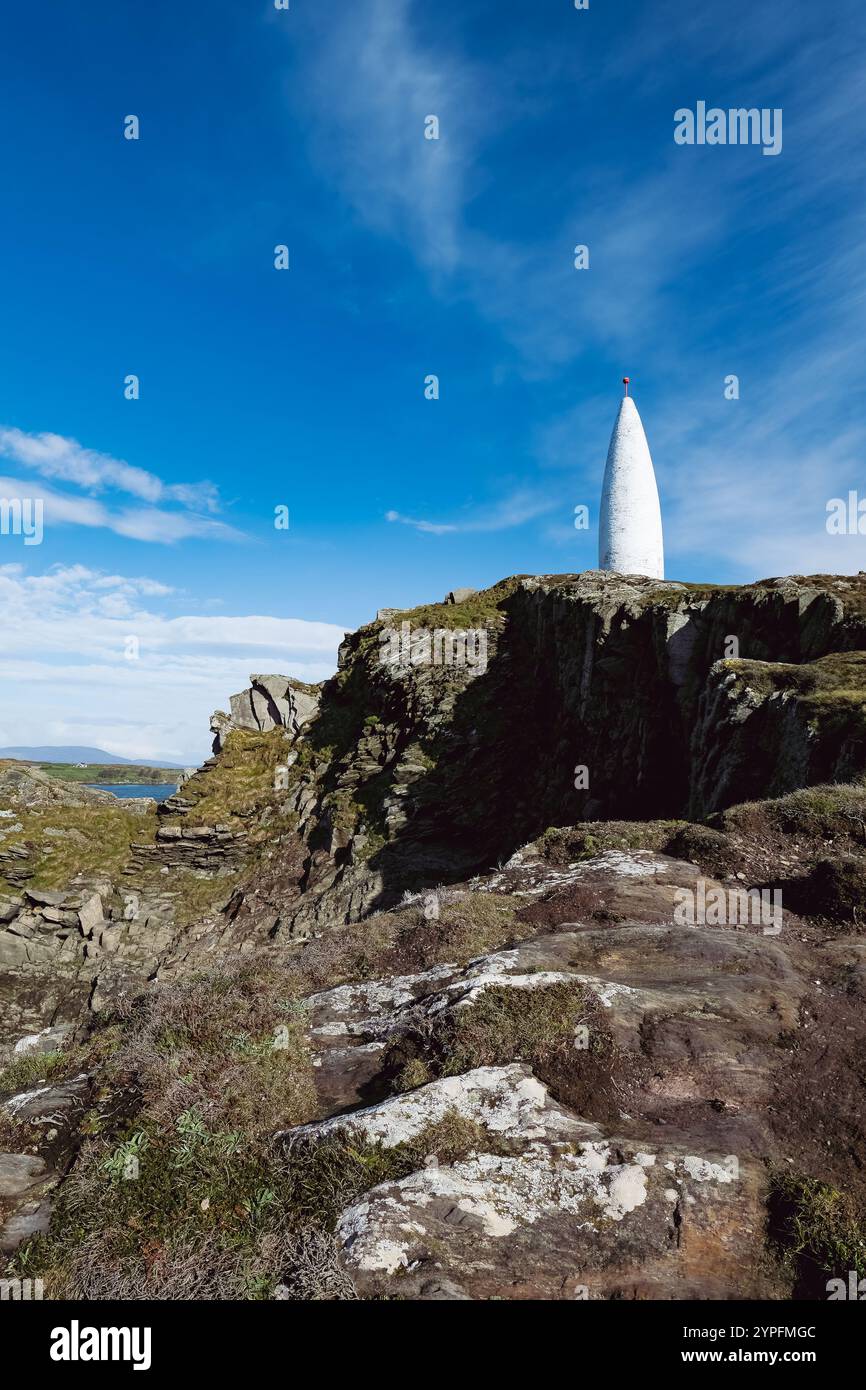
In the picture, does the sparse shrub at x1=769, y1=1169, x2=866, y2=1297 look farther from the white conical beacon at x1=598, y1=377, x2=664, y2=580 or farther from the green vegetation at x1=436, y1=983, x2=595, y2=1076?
the white conical beacon at x1=598, y1=377, x2=664, y2=580

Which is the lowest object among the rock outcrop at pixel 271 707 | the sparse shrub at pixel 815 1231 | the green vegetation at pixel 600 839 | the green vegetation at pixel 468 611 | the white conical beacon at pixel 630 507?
the sparse shrub at pixel 815 1231

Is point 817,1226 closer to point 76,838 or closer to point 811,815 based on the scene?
point 811,815

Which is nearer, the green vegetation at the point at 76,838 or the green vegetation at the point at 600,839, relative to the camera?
the green vegetation at the point at 600,839

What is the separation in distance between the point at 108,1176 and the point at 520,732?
37.2 metres

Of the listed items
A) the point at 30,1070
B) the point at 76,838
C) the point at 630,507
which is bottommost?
the point at 76,838

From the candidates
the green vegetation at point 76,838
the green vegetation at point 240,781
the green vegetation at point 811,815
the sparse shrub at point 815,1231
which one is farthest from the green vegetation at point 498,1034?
the green vegetation at point 76,838

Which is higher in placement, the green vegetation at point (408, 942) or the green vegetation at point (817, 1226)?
the green vegetation at point (408, 942)

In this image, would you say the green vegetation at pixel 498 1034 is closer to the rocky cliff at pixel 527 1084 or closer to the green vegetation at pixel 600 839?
the rocky cliff at pixel 527 1084

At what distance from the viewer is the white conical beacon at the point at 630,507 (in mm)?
58219

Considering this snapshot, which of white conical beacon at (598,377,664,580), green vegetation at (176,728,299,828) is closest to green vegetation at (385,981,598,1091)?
green vegetation at (176,728,299,828)

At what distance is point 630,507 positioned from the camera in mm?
58500

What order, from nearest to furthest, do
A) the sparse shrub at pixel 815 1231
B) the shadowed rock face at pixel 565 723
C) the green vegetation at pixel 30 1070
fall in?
1. the sparse shrub at pixel 815 1231
2. the green vegetation at pixel 30 1070
3. the shadowed rock face at pixel 565 723

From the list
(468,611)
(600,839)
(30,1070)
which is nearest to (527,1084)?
(30,1070)
